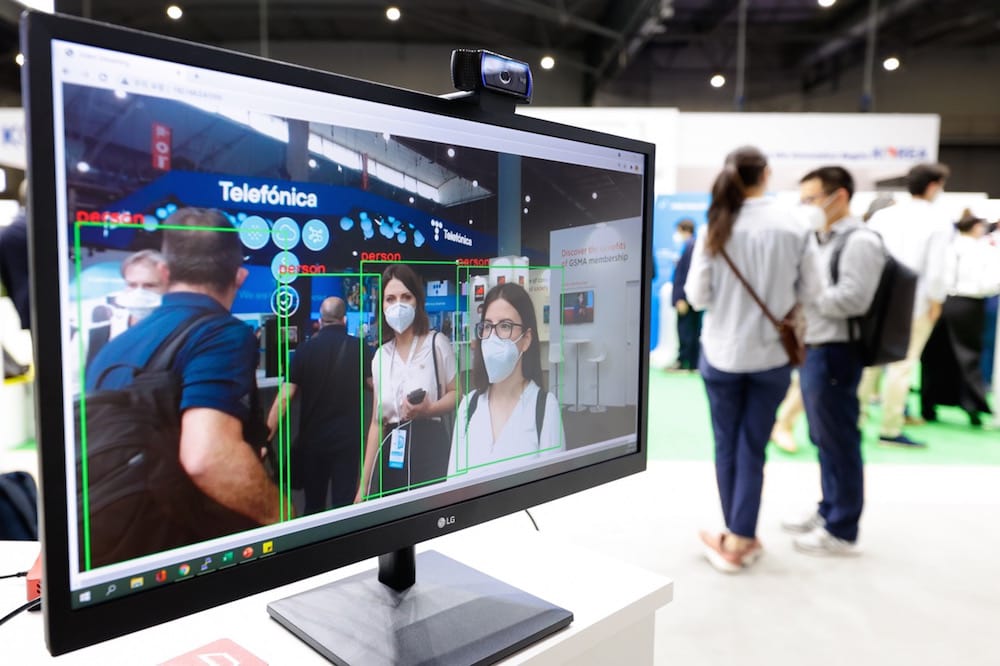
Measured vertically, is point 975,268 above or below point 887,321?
above

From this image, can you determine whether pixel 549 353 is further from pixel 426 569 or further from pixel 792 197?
pixel 792 197

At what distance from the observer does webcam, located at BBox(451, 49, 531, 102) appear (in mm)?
767

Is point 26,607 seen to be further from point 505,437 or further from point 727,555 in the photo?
point 727,555

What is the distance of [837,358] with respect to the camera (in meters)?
2.62

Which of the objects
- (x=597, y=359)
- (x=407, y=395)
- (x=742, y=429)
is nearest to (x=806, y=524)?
(x=742, y=429)

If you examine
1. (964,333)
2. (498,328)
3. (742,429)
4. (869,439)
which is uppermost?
(498,328)

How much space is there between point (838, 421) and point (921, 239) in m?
2.05

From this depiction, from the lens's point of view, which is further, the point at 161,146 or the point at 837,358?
the point at 837,358

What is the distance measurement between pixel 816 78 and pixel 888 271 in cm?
626

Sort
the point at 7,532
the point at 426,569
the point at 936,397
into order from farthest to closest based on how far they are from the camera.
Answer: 1. the point at 936,397
2. the point at 7,532
3. the point at 426,569

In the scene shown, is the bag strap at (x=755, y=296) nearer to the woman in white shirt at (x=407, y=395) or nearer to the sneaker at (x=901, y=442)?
the woman in white shirt at (x=407, y=395)

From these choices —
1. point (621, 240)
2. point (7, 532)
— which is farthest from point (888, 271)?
point (7, 532)

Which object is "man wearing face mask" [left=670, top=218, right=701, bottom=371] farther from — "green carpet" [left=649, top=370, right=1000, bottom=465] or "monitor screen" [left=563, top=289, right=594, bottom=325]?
"monitor screen" [left=563, top=289, right=594, bottom=325]

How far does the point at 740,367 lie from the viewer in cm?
240
